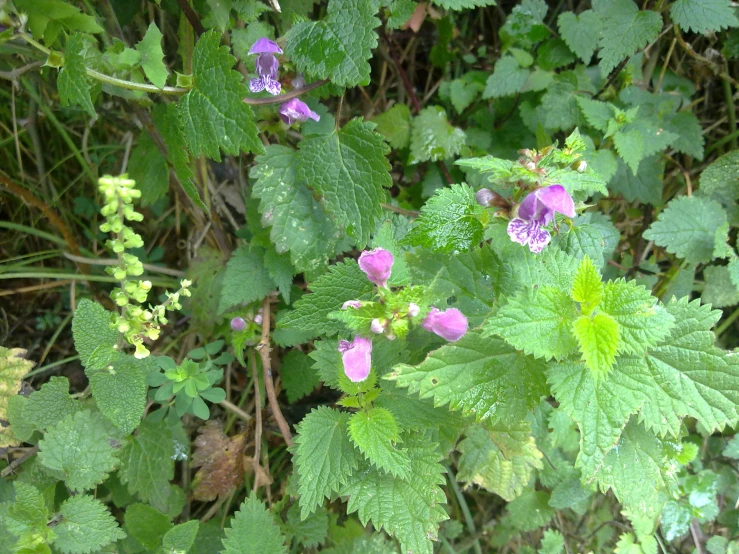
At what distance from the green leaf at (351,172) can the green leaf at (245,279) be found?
1.29ft

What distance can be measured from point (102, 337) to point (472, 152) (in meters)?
1.57

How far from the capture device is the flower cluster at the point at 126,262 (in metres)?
1.07

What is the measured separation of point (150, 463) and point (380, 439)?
918 millimetres

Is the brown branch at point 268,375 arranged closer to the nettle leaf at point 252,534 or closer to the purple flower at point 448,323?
the nettle leaf at point 252,534

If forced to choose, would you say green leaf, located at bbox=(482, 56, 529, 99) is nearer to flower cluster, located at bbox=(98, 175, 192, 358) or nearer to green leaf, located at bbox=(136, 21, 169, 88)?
green leaf, located at bbox=(136, 21, 169, 88)

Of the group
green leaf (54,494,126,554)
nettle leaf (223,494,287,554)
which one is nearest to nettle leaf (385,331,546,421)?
nettle leaf (223,494,287,554)

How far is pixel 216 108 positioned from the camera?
141 cm

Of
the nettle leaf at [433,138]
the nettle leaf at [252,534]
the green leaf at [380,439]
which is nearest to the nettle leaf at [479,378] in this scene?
the green leaf at [380,439]

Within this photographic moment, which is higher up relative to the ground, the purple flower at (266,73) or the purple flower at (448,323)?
the purple flower at (266,73)

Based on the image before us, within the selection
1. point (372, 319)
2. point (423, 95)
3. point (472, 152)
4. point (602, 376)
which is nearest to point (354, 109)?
point (423, 95)

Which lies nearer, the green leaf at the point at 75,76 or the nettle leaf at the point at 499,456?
→ the green leaf at the point at 75,76

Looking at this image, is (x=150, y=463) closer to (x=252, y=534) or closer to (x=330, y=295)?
(x=252, y=534)

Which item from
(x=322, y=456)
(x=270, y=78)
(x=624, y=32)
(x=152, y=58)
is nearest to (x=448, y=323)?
(x=322, y=456)

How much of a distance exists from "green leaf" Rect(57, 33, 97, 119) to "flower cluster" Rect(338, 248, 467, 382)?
789 mm
